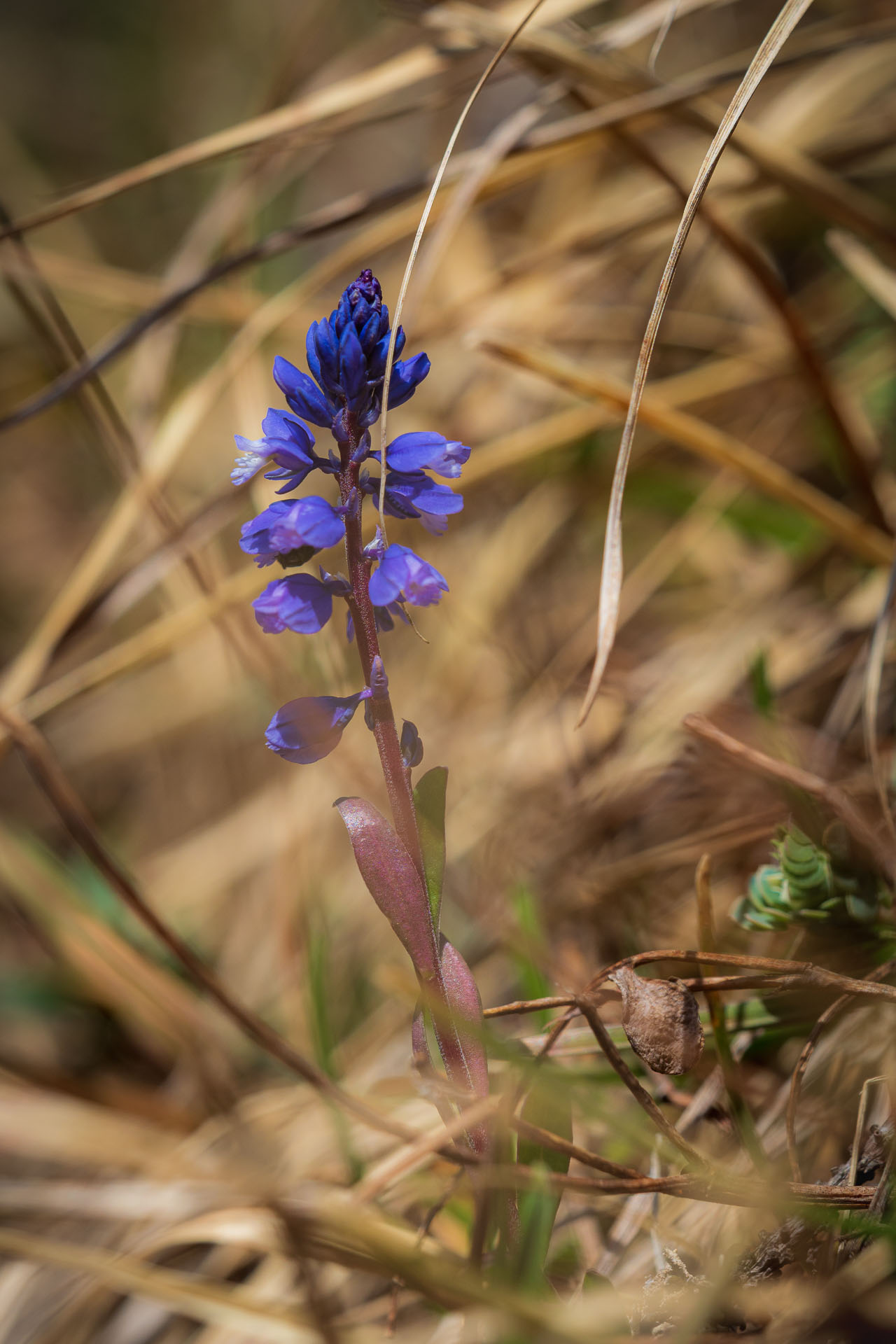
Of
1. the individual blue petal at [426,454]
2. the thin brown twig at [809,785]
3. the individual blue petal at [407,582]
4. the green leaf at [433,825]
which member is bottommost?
the thin brown twig at [809,785]

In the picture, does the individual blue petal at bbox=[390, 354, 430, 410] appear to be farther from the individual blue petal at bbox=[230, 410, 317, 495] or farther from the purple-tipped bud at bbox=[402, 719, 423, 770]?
the purple-tipped bud at bbox=[402, 719, 423, 770]

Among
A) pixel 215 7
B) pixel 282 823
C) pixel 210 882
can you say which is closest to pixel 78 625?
pixel 282 823

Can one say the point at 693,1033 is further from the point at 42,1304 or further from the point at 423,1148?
the point at 42,1304

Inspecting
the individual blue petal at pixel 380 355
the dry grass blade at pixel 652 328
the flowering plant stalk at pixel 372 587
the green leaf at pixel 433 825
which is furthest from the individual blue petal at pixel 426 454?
the green leaf at pixel 433 825

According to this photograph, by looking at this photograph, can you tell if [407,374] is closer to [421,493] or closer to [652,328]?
[421,493]

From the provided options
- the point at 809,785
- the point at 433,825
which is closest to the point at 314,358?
the point at 433,825

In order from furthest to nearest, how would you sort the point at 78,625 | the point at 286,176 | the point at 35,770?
the point at 286,176 → the point at 78,625 → the point at 35,770

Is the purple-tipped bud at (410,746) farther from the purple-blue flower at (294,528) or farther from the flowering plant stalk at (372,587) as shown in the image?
the purple-blue flower at (294,528)
